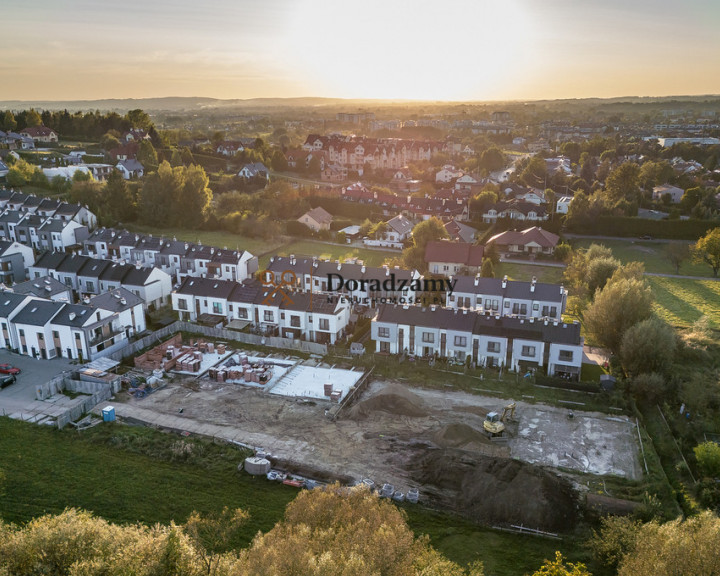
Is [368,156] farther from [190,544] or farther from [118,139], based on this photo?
[190,544]

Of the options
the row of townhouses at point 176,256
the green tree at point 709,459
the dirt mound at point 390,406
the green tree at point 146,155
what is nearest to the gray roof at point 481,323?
the dirt mound at point 390,406

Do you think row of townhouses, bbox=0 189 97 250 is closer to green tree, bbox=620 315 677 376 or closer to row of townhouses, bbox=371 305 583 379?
row of townhouses, bbox=371 305 583 379

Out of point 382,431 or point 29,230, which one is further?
point 29,230

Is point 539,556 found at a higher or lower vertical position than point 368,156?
lower

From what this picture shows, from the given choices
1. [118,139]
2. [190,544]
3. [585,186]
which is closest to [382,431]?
[190,544]

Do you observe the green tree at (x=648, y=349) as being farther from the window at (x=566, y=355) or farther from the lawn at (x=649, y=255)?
the lawn at (x=649, y=255)

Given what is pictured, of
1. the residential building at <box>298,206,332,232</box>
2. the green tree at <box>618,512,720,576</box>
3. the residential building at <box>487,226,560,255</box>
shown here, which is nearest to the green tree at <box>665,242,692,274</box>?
the residential building at <box>487,226,560,255</box>

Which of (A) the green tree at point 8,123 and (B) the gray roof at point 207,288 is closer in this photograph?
(B) the gray roof at point 207,288
